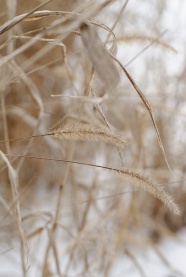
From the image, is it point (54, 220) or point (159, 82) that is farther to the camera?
point (159, 82)

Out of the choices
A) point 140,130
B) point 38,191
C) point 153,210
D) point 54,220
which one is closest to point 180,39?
point 153,210

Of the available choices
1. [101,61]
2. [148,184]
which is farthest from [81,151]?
[101,61]

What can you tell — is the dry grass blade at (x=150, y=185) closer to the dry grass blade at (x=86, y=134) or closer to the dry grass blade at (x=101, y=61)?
the dry grass blade at (x=86, y=134)

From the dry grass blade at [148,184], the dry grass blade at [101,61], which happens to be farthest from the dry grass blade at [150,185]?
the dry grass blade at [101,61]

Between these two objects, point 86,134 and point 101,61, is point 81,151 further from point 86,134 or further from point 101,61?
point 101,61

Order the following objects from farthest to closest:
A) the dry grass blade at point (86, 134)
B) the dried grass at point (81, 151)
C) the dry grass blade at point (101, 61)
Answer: the dried grass at point (81, 151), the dry grass blade at point (86, 134), the dry grass blade at point (101, 61)

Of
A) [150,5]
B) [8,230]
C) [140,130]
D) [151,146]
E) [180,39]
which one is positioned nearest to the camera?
[140,130]

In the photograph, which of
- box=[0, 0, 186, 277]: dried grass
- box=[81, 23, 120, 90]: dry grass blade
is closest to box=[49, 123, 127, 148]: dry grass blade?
box=[0, 0, 186, 277]: dried grass

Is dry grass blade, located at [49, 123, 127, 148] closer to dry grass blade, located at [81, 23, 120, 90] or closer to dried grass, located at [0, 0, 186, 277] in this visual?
dried grass, located at [0, 0, 186, 277]

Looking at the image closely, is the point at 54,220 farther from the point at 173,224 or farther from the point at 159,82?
the point at 173,224
